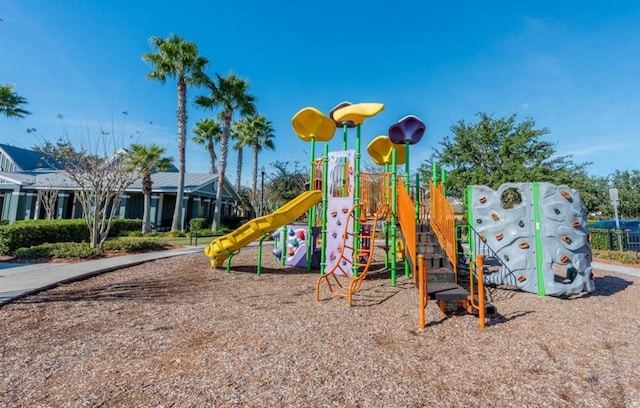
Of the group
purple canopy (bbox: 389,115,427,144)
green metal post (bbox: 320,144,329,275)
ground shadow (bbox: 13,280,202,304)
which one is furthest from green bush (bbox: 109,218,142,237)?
purple canopy (bbox: 389,115,427,144)

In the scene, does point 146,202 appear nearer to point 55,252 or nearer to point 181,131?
point 181,131

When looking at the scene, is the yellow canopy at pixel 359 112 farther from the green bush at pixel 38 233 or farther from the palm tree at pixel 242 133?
the palm tree at pixel 242 133

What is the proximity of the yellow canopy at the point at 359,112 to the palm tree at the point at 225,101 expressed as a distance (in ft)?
51.5

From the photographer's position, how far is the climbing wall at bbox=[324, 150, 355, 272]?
764 centimetres

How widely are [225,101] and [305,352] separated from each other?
848 inches

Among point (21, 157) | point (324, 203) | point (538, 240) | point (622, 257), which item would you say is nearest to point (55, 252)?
point (324, 203)

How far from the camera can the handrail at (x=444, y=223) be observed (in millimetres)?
5693

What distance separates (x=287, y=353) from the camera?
3.39 metres

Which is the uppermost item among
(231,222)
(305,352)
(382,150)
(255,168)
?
(255,168)

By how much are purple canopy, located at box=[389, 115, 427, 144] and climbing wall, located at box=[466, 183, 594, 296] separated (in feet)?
7.43

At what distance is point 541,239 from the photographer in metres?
6.15

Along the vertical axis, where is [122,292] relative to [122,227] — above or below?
below

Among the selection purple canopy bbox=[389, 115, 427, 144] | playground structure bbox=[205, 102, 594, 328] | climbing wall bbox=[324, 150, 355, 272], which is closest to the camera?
playground structure bbox=[205, 102, 594, 328]

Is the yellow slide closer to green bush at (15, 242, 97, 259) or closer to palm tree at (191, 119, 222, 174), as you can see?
green bush at (15, 242, 97, 259)
